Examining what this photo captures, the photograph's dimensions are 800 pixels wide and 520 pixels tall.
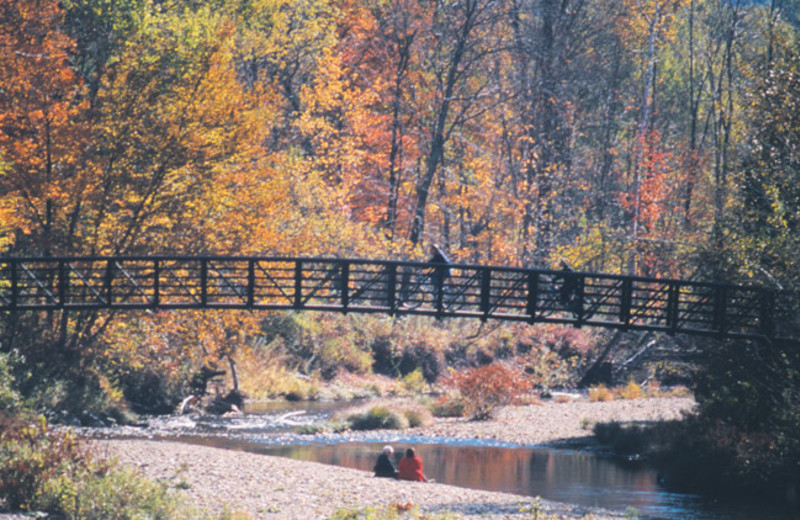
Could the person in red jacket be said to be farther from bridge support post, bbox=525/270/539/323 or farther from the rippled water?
bridge support post, bbox=525/270/539/323

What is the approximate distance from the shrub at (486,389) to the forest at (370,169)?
534cm

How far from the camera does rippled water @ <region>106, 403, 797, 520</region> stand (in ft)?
76.5

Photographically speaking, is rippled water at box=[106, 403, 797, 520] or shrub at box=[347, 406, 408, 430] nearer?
rippled water at box=[106, 403, 797, 520]

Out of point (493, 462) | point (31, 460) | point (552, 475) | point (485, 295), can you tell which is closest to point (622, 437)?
point (493, 462)

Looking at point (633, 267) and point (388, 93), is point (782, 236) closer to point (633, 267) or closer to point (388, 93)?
point (633, 267)

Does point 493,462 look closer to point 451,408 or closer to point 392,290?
point 392,290

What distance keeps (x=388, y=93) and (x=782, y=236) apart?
31594 millimetres

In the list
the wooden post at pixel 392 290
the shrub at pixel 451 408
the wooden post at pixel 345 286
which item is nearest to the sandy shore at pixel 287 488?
the wooden post at pixel 345 286

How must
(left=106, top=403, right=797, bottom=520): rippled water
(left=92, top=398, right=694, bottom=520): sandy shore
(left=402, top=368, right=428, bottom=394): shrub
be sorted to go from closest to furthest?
(left=92, top=398, right=694, bottom=520): sandy shore
(left=106, top=403, right=797, bottom=520): rippled water
(left=402, top=368, right=428, bottom=394): shrub

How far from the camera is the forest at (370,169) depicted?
28.4m

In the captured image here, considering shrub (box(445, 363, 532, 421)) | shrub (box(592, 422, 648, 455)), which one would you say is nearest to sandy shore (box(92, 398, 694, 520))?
shrub (box(592, 422, 648, 455))

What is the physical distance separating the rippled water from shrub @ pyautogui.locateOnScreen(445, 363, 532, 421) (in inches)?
183

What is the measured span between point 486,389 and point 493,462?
9.31 m

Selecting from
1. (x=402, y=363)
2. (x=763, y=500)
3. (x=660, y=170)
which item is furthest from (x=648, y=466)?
(x=660, y=170)
